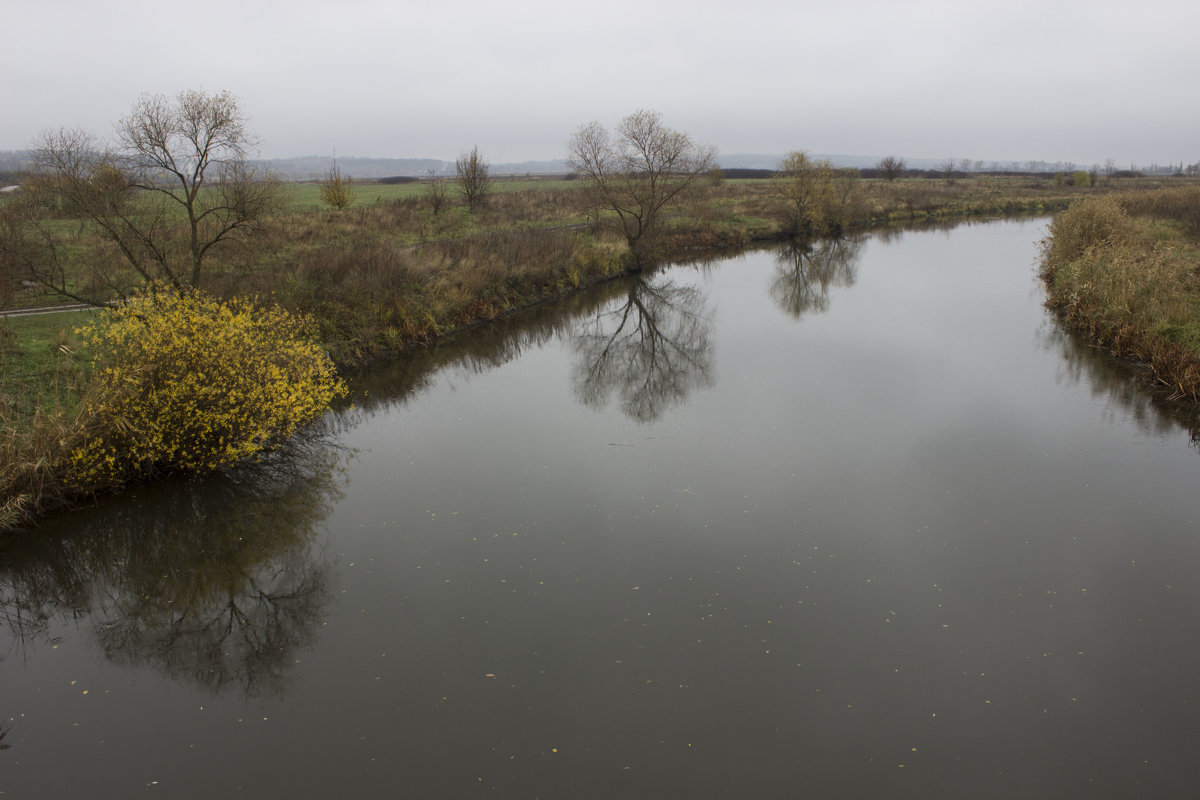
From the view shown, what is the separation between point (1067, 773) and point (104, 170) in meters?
16.1

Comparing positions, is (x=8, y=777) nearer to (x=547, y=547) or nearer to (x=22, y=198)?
(x=547, y=547)

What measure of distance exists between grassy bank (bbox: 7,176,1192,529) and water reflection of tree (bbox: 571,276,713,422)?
280 centimetres

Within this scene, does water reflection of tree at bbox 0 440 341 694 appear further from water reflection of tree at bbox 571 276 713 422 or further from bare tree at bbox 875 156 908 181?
bare tree at bbox 875 156 908 181

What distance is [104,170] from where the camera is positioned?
12641 mm

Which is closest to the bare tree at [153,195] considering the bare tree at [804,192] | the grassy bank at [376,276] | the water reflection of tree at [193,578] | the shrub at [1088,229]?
the grassy bank at [376,276]

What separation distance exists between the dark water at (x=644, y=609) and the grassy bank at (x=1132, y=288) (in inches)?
47.0

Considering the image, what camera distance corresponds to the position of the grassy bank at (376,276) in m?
9.28

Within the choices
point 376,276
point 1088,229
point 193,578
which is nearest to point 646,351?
point 376,276

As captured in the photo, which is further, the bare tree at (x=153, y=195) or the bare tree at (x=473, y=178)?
the bare tree at (x=473, y=178)

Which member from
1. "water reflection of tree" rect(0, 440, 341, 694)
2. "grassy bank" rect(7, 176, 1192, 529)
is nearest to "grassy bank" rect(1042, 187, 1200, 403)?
"grassy bank" rect(7, 176, 1192, 529)

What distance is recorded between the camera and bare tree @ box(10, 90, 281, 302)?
12353 mm

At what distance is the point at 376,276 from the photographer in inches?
682

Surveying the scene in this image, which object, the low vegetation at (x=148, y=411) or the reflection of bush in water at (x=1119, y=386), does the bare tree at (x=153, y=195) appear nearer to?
the low vegetation at (x=148, y=411)

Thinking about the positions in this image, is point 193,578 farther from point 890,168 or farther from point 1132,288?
point 890,168
